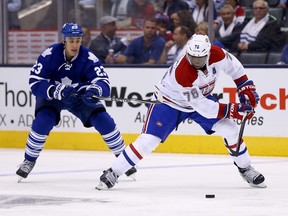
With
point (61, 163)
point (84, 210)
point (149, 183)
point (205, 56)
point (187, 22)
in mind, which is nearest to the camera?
point (84, 210)

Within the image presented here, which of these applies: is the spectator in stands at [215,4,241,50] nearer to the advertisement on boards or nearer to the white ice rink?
the advertisement on boards

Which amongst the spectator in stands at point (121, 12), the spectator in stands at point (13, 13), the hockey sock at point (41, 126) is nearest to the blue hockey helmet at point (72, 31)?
the hockey sock at point (41, 126)

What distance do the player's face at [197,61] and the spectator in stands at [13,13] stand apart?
4513 millimetres

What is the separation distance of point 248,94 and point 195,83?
0.43 metres

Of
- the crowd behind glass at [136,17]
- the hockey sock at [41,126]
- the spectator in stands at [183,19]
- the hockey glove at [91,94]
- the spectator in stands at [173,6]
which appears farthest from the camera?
the spectator in stands at [173,6]

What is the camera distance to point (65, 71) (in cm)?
810

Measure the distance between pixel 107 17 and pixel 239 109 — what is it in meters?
4.06

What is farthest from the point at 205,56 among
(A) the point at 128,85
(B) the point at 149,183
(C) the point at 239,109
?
(A) the point at 128,85

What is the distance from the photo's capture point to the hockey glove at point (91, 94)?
25.5 ft

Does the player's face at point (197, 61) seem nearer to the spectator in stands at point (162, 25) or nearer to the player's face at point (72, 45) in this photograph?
the player's face at point (72, 45)

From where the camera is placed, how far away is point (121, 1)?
36.1 feet

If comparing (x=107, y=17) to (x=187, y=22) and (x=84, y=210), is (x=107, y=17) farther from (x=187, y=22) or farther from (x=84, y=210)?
(x=84, y=210)

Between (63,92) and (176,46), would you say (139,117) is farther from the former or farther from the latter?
(63,92)

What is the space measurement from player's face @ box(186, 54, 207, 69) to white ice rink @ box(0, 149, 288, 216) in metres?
0.89
